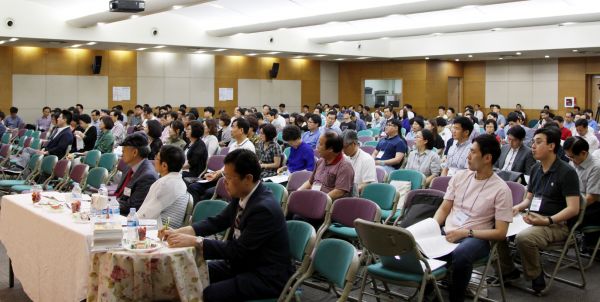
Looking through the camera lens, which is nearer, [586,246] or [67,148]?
[586,246]

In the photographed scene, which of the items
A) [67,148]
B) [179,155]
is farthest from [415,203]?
[67,148]

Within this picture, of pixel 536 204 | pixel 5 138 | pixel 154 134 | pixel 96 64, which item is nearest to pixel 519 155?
pixel 536 204

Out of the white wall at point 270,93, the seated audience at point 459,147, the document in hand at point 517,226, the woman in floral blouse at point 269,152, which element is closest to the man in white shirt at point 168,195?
the document in hand at point 517,226

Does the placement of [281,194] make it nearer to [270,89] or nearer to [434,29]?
[434,29]

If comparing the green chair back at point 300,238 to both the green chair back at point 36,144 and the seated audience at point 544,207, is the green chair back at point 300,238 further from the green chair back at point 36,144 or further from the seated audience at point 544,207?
the green chair back at point 36,144

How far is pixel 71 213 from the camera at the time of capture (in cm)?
470

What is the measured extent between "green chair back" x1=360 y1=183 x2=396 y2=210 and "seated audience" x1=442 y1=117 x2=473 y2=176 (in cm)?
151

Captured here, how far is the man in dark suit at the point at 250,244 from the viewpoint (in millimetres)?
3547

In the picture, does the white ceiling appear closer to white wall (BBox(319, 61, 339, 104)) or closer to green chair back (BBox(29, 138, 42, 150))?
green chair back (BBox(29, 138, 42, 150))

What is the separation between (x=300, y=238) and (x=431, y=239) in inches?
41.2

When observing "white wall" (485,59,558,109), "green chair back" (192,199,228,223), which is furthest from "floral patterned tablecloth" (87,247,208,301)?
"white wall" (485,59,558,109)

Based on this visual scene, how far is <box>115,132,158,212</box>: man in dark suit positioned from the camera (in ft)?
17.4

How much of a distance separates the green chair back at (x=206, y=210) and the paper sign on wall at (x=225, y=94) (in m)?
16.3

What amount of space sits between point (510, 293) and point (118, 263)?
10.6 ft
